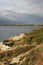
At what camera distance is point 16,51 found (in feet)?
95.3

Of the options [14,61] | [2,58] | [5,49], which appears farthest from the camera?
[5,49]

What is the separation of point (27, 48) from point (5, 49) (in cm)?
328

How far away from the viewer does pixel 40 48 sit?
2614 centimetres

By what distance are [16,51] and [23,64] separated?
451cm

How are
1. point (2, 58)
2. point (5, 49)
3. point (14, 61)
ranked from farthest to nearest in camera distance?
point (5, 49) < point (2, 58) < point (14, 61)

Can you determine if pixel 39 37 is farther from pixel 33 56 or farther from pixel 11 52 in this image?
pixel 33 56

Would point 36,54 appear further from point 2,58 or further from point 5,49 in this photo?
point 5,49

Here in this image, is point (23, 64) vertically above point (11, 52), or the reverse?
point (11, 52)

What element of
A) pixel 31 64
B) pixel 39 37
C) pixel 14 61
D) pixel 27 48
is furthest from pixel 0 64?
pixel 39 37

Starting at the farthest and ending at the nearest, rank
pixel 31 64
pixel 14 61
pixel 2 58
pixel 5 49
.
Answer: pixel 5 49 → pixel 2 58 → pixel 14 61 → pixel 31 64

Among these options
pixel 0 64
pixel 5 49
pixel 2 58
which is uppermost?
pixel 5 49

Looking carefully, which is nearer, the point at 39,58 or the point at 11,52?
the point at 39,58

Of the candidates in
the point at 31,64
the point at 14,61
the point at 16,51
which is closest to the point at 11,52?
the point at 16,51

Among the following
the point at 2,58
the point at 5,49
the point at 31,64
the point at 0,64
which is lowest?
the point at 31,64
